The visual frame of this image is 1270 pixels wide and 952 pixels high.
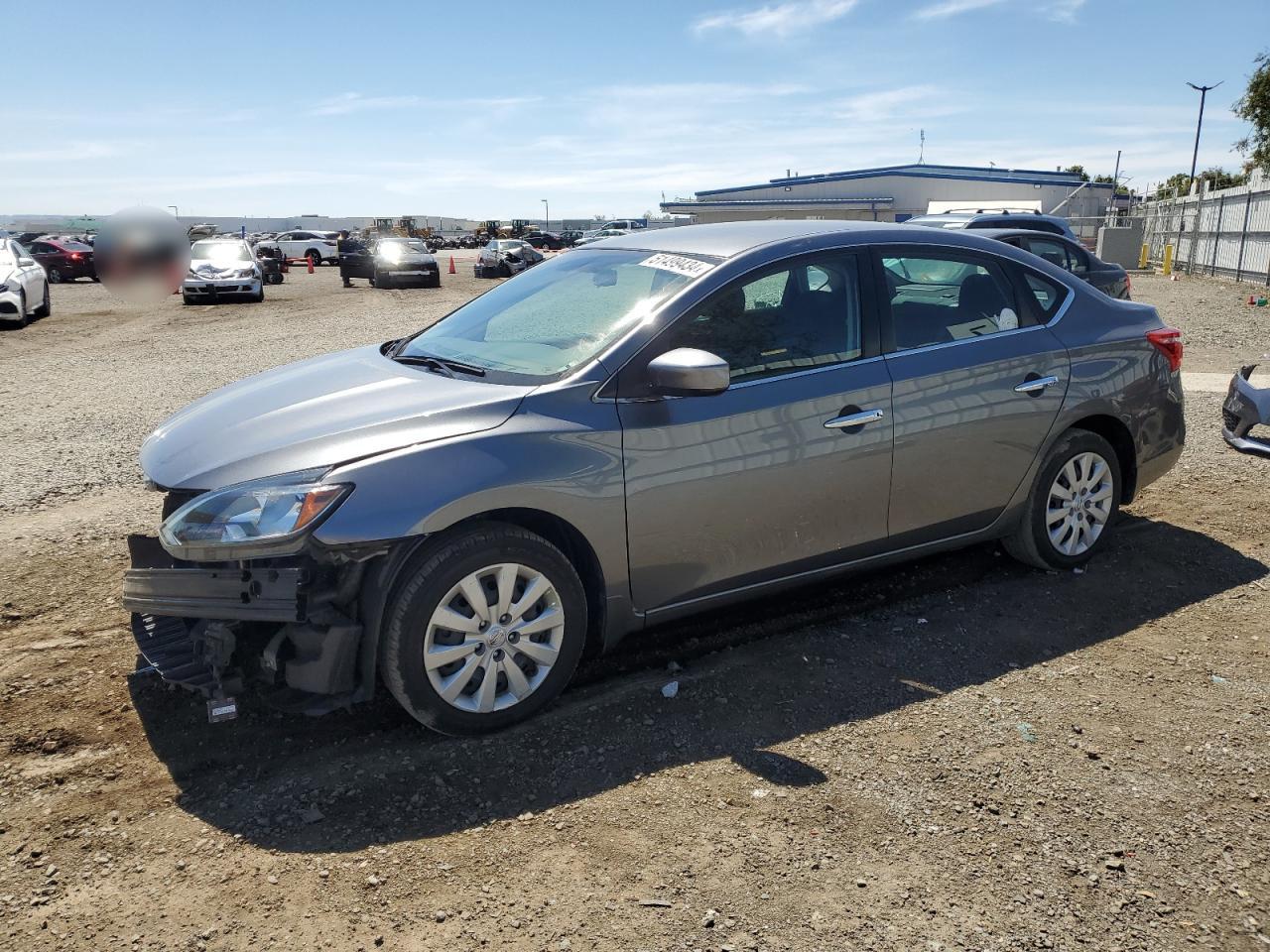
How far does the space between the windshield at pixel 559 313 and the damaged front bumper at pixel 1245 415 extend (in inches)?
208

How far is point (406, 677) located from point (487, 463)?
774mm

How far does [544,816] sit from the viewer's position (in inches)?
124

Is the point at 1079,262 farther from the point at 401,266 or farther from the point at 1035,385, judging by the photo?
the point at 401,266

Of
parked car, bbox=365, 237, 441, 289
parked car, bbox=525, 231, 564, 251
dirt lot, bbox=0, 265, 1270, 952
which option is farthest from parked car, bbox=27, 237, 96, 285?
dirt lot, bbox=0, 265, 1270, 952

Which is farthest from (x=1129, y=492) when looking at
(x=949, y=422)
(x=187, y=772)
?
(x=187, y=772)

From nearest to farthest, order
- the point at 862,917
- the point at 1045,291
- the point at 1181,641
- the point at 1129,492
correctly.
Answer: the point at 862,917, the point at 1181,641, the point at 1045,291, the point at 1129,492

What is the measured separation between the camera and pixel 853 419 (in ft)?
13.7

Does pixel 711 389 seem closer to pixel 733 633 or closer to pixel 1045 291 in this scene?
pixel 733 633

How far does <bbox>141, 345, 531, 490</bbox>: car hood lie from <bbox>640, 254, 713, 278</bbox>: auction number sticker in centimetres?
90

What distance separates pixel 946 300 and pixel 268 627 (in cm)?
327

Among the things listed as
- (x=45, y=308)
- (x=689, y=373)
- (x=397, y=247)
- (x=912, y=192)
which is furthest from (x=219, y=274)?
(x=912, y=192)

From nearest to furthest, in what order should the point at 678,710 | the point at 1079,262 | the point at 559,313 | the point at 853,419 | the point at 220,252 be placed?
the point at 678,710, the point at 853,419, the point at 559,313, the point at 1079,262, the point at 220,252

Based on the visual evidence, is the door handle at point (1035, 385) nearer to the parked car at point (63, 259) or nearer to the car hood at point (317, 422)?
the car hood at point (317, 422)

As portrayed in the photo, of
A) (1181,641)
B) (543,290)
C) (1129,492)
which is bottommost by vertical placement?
(1181,641)
